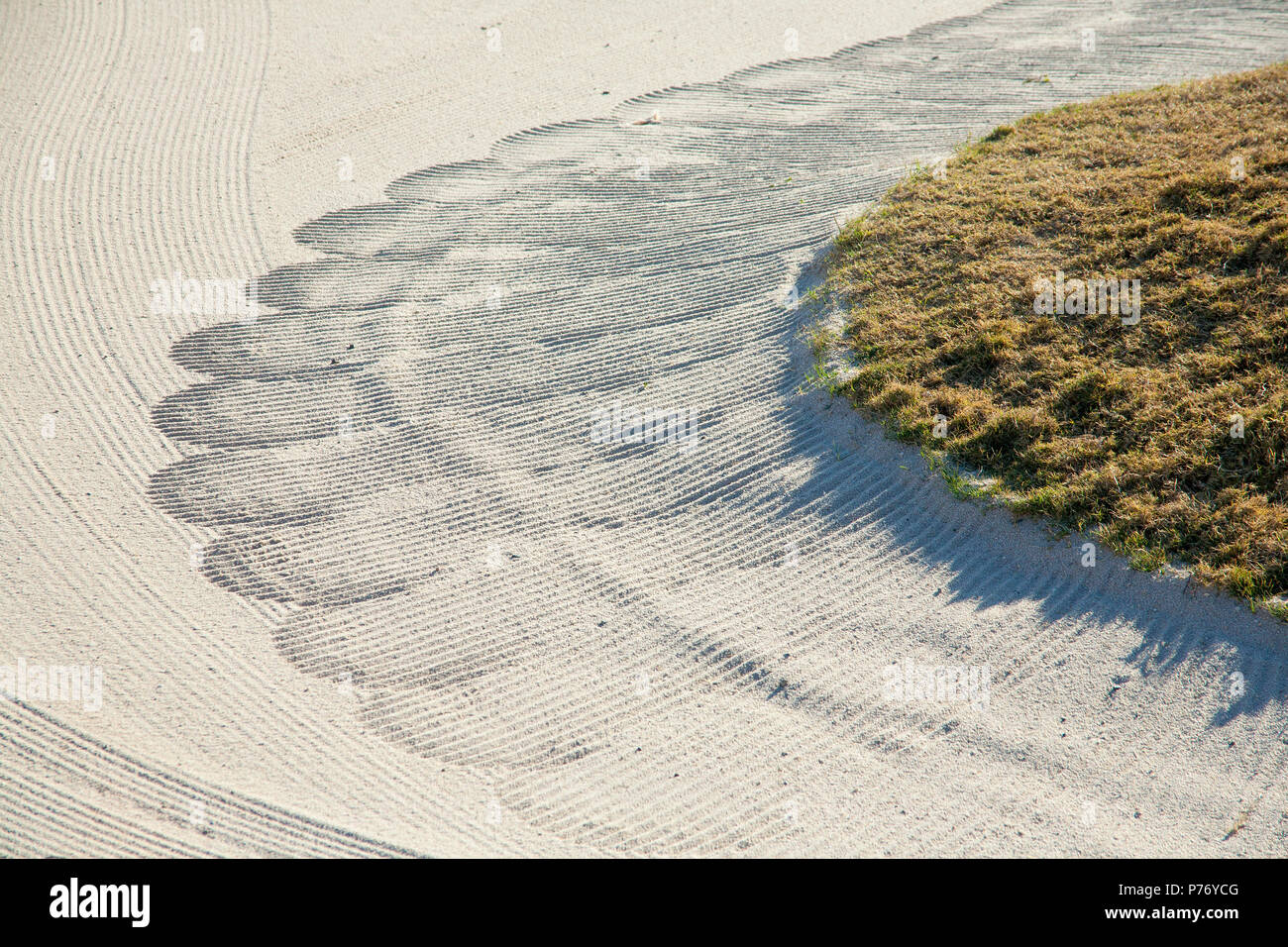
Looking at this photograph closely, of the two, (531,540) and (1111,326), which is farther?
(1111,326)

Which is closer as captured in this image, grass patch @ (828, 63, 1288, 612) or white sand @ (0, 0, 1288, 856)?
white sand @ (0, 0, 1288, 856)

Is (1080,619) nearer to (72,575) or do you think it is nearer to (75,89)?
(72,575)

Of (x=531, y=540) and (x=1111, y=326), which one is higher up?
(x=1111, y=326)

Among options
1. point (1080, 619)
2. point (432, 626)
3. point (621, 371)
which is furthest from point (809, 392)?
point (432, 626)

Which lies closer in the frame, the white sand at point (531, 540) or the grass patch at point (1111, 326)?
the white sand at point (531, 540)
